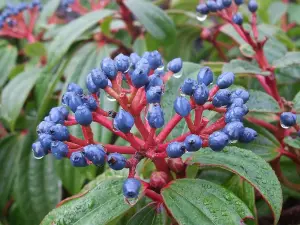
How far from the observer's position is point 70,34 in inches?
59.4

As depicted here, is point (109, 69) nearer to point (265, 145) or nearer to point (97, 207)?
point (97, 207)

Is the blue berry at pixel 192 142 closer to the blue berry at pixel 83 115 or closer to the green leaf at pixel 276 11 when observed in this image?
the blue berry at pixel 83 115

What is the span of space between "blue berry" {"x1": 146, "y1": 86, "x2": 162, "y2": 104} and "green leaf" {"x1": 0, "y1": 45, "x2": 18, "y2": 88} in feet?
3.47

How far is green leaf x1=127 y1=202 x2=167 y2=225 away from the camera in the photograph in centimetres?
92

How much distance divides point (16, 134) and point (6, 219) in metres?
0.28

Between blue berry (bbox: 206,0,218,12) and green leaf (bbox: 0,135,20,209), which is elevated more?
blue berry (bbox: 206,0,218,12)

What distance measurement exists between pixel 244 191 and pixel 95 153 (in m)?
0.39

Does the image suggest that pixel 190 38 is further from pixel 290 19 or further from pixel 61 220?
pixel 61 220

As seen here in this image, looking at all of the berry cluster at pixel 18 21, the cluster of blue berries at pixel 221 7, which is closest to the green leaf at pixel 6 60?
the berry cluster at pixel 18 21

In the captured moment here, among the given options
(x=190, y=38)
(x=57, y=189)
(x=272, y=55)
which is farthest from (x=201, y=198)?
(x=190, y=38)

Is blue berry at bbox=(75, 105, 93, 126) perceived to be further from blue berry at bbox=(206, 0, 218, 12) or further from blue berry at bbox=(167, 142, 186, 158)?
blue berry at bbox=(206, 0, 218, 12)

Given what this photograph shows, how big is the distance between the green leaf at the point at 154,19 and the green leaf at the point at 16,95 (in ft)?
1.27

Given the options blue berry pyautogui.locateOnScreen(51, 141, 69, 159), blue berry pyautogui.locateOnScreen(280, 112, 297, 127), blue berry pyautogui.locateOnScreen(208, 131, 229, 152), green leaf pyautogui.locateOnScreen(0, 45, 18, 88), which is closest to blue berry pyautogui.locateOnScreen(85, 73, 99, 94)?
blue berry pyautogui.locateOnScreen(51, 141, 69, 159)

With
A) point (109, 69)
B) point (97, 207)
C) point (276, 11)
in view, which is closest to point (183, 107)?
point (109, 69)
